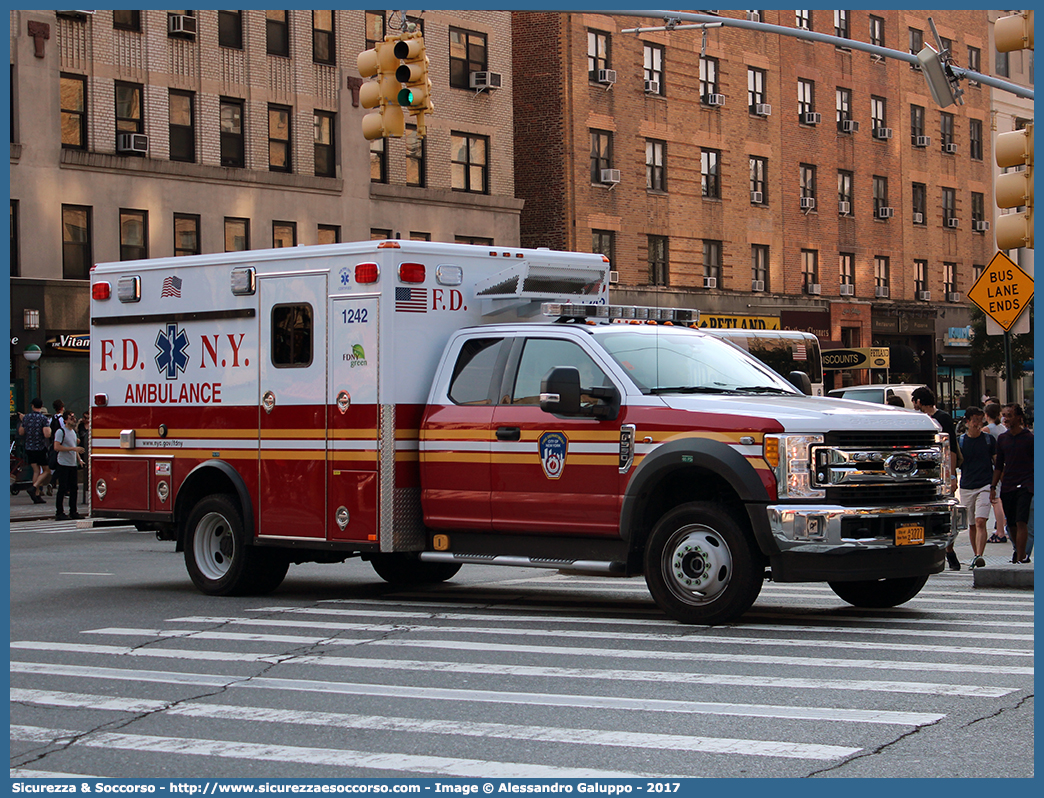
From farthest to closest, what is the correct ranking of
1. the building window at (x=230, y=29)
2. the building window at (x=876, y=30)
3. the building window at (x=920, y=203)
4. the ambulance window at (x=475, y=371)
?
the building window at (x=920, y=203)
the building window at (x=876, y=30)
the building window at (x=230, y=29)
the ambulance window at (x=475, y=371)

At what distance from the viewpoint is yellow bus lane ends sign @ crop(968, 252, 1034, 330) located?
17500 millimetres

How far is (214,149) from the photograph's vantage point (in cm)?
3816

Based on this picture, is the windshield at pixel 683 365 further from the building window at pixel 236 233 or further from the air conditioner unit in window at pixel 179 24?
the air conditioner unit in window at pixel 179 24

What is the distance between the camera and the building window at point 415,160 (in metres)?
42.8

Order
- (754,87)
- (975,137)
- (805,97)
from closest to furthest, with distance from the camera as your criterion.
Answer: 1. (754,87)
2. (805,97)
3. (975,137)

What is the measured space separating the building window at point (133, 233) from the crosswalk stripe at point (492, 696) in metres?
28.1

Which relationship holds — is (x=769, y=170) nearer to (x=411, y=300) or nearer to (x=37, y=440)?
(x=37, y=440)

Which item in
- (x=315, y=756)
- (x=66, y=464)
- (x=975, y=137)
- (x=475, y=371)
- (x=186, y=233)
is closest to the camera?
(x=315, y=756)

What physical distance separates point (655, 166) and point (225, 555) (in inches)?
1468

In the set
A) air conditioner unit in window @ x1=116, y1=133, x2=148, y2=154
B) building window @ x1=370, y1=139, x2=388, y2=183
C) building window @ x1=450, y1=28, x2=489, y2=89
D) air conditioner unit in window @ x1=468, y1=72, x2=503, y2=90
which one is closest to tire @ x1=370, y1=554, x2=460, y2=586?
air conditioner unit in window @ x1=116, y1=133, x2=148, y2=154

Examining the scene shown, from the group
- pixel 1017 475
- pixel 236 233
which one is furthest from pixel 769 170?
pixel 1017 475

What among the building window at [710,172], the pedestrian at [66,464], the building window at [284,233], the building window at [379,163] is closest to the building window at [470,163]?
the building window at [379,163]

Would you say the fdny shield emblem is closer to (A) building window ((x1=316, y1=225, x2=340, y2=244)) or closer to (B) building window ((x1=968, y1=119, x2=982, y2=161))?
(A) building window ((x1=316, y1=225, x2=340, y2=244))

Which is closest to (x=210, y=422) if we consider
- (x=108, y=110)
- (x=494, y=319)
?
(x=494, y=319)
